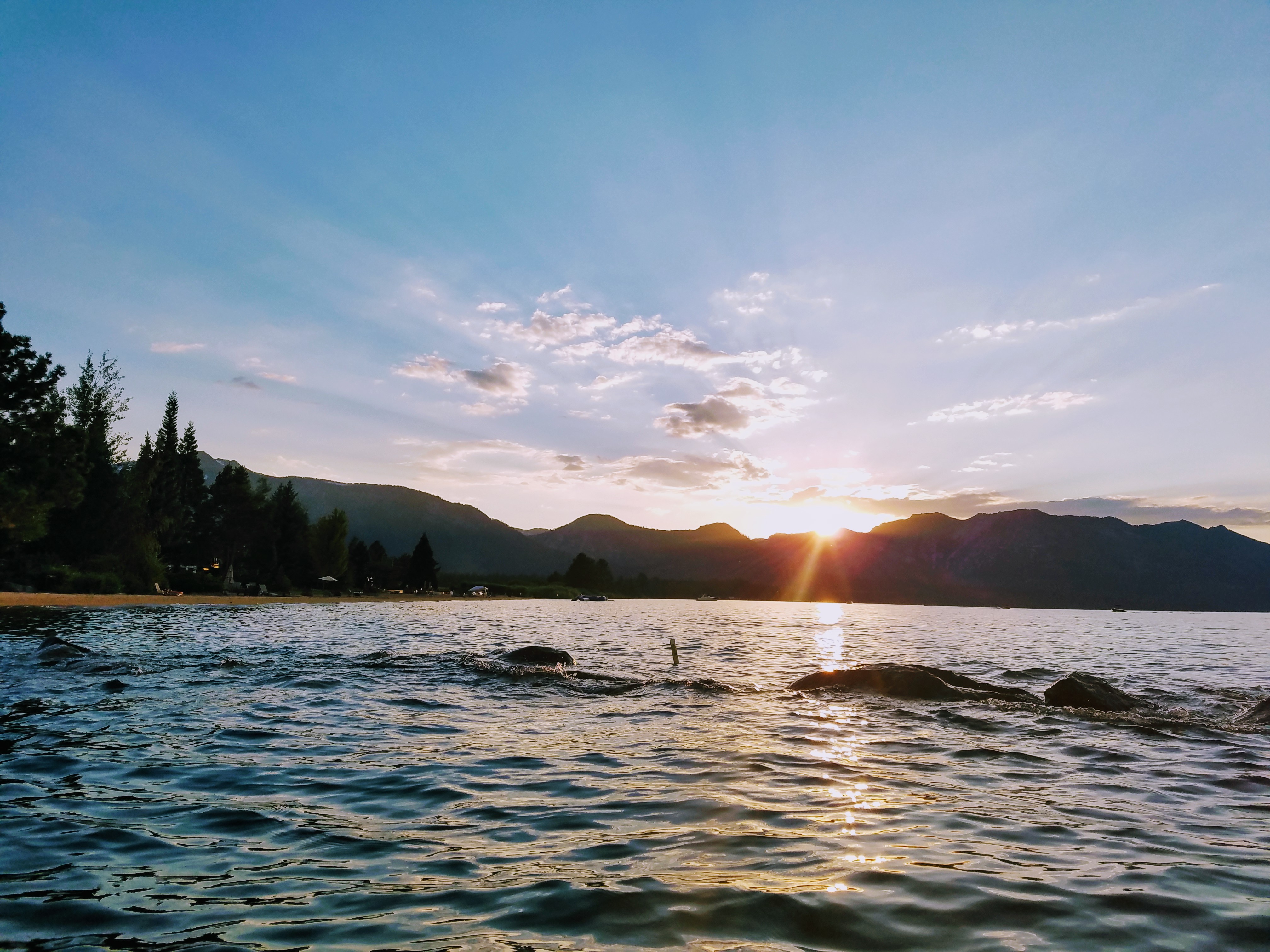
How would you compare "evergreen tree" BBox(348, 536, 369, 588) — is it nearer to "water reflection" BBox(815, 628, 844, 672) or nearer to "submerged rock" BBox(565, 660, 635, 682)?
"water reflection" BBox(815, 628, 844, 672)

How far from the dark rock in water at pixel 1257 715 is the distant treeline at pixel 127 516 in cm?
5843

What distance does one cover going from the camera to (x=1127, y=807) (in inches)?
338

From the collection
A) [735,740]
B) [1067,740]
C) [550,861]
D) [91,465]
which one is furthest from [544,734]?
[91,465]

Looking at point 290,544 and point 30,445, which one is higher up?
point 30,445

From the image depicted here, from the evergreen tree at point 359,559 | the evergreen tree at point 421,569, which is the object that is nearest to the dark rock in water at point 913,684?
the evergreen tree at point 359,559

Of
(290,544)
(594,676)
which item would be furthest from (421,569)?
(594,676)

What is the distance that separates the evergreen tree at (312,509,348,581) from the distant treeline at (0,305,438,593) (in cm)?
22

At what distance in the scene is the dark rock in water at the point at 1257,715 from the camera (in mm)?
15578

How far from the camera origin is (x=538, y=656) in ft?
81.3

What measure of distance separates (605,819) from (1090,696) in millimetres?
15408

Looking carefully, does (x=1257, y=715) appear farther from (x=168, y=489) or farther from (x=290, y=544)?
(x=290, y=544)

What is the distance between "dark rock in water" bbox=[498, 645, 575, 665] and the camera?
80.1ft

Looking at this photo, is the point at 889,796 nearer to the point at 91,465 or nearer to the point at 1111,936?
the point at 1111,936

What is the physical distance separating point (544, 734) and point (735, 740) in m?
3.44
